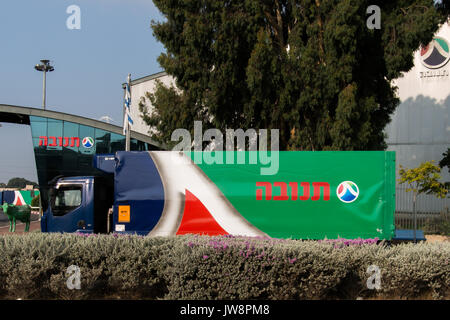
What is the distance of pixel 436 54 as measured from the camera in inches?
1021

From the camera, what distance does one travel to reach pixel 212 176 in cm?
997

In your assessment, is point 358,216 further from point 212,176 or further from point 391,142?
point 391,142

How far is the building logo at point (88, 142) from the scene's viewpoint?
Answer: 105ft

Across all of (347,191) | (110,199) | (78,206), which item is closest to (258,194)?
(347,191)

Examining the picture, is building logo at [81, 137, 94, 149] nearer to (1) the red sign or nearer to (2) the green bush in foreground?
(1) the red sign

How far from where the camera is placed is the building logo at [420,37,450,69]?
1010 inches

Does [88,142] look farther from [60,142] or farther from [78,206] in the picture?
[78,206]

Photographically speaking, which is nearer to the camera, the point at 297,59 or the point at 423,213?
the point at 297,59

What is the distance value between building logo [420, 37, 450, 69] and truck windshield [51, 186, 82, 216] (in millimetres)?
22306

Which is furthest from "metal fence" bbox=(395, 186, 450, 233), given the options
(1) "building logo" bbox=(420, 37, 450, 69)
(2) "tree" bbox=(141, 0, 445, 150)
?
(1) "building logo" bbox=(420, 37, 450, 69)

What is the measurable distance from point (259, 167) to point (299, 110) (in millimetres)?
5579

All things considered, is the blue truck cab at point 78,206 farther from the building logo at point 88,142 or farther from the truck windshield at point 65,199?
the building logo at point 88,142

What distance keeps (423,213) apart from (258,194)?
15.0 metres

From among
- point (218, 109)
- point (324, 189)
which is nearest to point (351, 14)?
point (218, 109)
